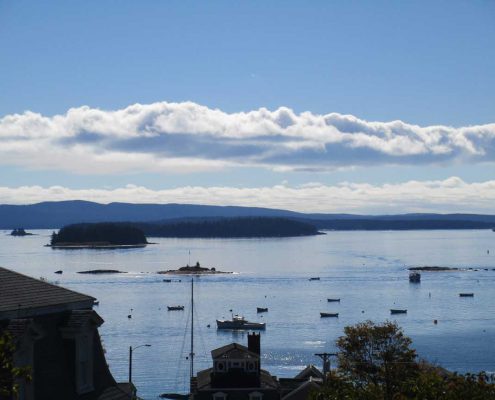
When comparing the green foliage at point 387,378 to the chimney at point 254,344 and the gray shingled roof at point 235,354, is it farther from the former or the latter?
the chimney at point 254,344

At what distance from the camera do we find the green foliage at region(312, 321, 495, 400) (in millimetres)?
14344

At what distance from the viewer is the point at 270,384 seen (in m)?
33.1

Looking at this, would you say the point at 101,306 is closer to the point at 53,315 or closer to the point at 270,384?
the point at 270,384

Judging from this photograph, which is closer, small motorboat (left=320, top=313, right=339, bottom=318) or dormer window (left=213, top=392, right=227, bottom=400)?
dormer window (left=213, top=392, right=227, bottom=400)

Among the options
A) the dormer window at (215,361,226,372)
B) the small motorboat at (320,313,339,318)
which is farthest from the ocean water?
the dormer window at (215,361,226,372)

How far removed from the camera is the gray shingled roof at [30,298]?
32.7 feet

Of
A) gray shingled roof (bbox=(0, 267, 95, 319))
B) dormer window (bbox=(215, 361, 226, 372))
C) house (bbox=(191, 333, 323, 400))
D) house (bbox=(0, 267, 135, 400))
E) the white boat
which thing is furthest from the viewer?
the white boat

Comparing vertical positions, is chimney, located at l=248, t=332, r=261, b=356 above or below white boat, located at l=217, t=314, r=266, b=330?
above

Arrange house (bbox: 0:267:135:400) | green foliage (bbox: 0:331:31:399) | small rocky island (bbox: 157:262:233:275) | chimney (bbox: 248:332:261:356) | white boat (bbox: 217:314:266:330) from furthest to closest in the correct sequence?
small rocky island (bbox: 157:262:233:275) < white boat (bbox: 217:314:266:330) < chimney (bbox: 248:332:261:356) < house (bbox: 0:267:135:400) < green foliage (bbox: 0:331:31:399)

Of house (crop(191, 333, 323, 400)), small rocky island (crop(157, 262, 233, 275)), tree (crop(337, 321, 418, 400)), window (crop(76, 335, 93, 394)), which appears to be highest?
window (crop(76, 335, 93, 394))

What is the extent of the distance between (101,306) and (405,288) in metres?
56.9

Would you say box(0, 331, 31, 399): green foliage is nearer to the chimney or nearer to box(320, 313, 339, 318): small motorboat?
the chimney

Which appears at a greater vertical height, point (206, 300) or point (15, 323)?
point (15, 323)

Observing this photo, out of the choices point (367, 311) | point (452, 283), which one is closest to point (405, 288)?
point (452, 283)
